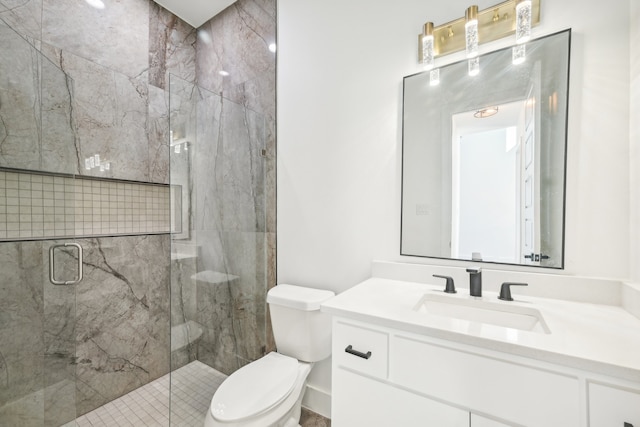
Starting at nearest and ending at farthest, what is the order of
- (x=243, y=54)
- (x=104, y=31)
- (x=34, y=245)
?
(x=34, y=245) < (x=104, y=31) < (x=243, y=54)

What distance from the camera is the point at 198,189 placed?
1.60m

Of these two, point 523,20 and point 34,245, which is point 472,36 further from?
point 34,245

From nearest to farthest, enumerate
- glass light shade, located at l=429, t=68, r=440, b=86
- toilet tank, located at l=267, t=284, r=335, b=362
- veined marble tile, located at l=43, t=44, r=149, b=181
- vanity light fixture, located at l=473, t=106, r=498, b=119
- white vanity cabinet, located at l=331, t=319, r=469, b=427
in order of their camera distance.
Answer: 1. white vanity cabinet, located at l=331, t=319, r=469, b=427
2. vanity light fixture, located at l=473, t=106, r=498, b=119
3. glass light shade, located at l=429, t=68, r=440, b=86
4. toilet tank, located at l=267, t=284, r=335, b=362
5. veined marble tile, located at l=43, t=44, r=149, b=181

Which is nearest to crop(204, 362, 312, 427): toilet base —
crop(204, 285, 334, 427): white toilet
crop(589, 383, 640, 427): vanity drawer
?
crop(204, 285, 334, 427): white toilet

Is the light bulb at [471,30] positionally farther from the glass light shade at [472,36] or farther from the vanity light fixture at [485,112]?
the vanity light fixture at [485,112]

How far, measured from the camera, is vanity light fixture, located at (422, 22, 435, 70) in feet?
4.33

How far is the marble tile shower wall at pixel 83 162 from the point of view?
123 cm

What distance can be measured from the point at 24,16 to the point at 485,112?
2.58 m

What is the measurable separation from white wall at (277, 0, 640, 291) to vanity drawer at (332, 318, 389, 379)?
23.4 inches

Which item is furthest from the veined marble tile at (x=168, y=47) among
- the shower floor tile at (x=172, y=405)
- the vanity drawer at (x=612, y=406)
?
the vanity drawer at (x=612, y=406)

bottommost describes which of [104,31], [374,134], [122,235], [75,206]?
[122,235]

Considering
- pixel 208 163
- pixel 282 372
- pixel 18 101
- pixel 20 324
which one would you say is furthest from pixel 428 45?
pixel 20 324

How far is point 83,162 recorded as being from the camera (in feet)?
5.78

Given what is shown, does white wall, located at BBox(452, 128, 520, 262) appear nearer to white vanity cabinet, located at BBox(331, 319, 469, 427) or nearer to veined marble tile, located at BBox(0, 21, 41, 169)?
white vanity cabinet, located at BBox(331, 319, 469, 427)
